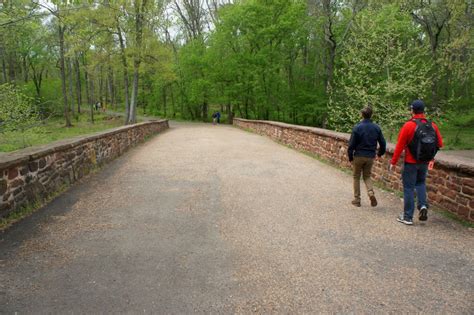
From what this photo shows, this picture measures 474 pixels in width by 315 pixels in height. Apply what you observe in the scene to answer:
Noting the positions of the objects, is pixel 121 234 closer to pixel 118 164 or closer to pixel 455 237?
pixel 455 237

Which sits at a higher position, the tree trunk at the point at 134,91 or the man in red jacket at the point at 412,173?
the tree trunk at the point at 134,91

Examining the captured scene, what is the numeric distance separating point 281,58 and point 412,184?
83.4 feet

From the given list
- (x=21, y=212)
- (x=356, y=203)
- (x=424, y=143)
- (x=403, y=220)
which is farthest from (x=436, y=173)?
(x=21, y=212)

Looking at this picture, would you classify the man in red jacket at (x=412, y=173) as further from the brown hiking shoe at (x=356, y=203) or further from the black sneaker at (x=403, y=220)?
the brown hiking shoe at (x=356, y=203)

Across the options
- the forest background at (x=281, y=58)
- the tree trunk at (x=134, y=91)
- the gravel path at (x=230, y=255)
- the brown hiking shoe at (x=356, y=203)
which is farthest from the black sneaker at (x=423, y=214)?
the tree trunk at (x=134, y=91)

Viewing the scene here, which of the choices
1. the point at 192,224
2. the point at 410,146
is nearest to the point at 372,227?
the point at 410,146

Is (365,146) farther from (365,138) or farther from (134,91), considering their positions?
(134,91)

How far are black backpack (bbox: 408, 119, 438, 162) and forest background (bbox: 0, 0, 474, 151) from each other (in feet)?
25.9

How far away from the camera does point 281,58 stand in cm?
2795

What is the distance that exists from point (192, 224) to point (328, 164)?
5661 millimetres

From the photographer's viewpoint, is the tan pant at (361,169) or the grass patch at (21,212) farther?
the tan pant at (361,169)

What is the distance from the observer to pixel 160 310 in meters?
2.58

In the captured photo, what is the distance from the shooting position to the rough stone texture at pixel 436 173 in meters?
4.47

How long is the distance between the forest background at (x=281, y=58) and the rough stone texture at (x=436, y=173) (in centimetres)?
353
